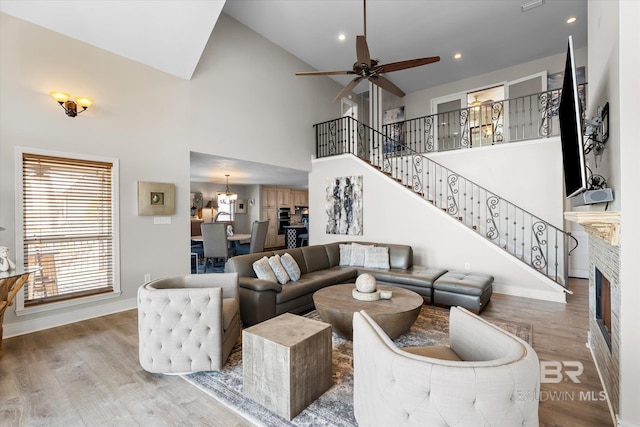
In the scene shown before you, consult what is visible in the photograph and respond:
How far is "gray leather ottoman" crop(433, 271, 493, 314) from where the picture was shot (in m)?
3.81

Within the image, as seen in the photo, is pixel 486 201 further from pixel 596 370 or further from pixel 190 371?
pixel 190 371

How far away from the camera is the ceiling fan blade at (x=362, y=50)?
322 centimetres

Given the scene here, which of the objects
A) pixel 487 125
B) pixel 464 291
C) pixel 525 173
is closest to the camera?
pixel 464 291

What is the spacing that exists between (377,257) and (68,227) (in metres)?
4.51

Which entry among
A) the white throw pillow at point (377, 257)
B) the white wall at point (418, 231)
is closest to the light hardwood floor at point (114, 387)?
the white wall at point (418, 231)

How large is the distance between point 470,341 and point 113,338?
3.54 metres

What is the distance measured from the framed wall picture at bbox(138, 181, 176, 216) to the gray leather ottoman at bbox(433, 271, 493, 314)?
421cm

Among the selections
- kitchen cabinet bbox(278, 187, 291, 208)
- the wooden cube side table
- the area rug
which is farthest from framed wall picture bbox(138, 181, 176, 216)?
kitchen cabinet bbox(278, 187, 291, 208)

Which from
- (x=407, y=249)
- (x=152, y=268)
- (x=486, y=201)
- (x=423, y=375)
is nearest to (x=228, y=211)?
(x=152, y=268)

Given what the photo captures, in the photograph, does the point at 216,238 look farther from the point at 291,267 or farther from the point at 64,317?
the point at 64,317

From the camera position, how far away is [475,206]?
5.86 metres

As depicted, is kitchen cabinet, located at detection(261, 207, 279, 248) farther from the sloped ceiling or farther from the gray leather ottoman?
the gray leather ottoman

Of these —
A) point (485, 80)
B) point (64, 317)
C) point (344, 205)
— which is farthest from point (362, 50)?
point (485, 80)

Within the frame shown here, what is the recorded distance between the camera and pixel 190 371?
2363 mm
